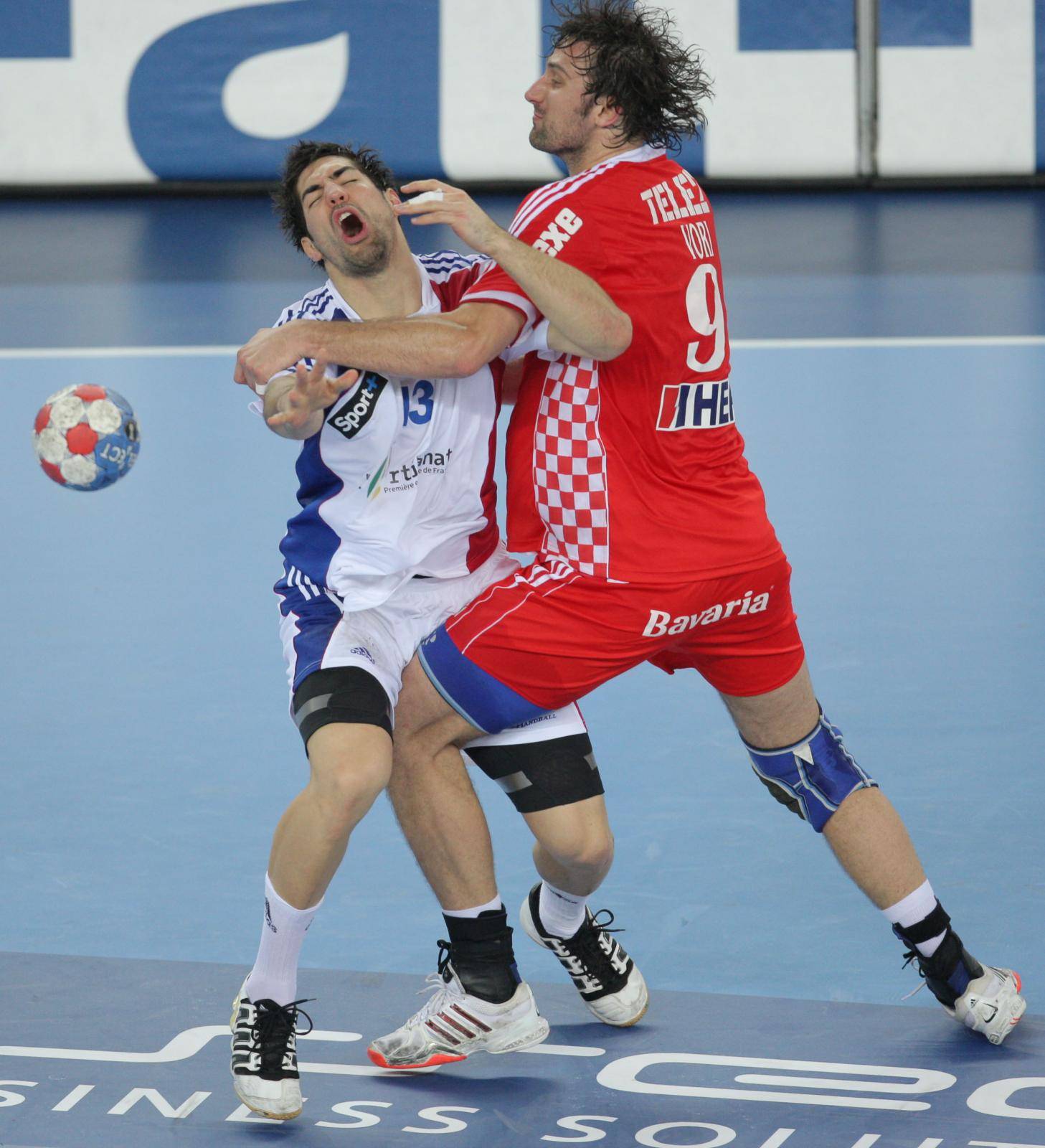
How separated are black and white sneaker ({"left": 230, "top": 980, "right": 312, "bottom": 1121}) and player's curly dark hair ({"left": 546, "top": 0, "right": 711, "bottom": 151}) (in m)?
2.06

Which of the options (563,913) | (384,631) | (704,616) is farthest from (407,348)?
(563,913)

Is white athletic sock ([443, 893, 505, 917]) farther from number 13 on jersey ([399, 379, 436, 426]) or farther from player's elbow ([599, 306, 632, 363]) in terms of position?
player's elbow ([599, 306, 632, 363])

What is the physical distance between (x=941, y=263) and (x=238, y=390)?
5.19 metres

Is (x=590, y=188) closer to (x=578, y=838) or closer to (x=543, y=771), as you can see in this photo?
(x=543, y=771)

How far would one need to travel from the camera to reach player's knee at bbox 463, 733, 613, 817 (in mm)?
3939

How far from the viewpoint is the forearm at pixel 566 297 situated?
3.67m

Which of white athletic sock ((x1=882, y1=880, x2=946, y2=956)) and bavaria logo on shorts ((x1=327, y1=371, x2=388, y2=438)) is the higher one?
bavaria logo on shorts ((x1=327, y1=371, x2=388, y2=438))

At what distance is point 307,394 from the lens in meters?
3.73

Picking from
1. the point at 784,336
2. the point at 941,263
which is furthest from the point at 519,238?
the point at 941,263

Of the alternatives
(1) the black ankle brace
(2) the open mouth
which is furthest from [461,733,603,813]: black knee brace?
(2) the open mouth

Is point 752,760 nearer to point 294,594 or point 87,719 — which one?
point 294,594

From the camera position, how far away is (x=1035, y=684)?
591 cm

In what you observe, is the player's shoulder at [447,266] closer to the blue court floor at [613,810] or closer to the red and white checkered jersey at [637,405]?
the red and white checkered jersey at [637,405]

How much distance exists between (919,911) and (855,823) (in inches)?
9.4
